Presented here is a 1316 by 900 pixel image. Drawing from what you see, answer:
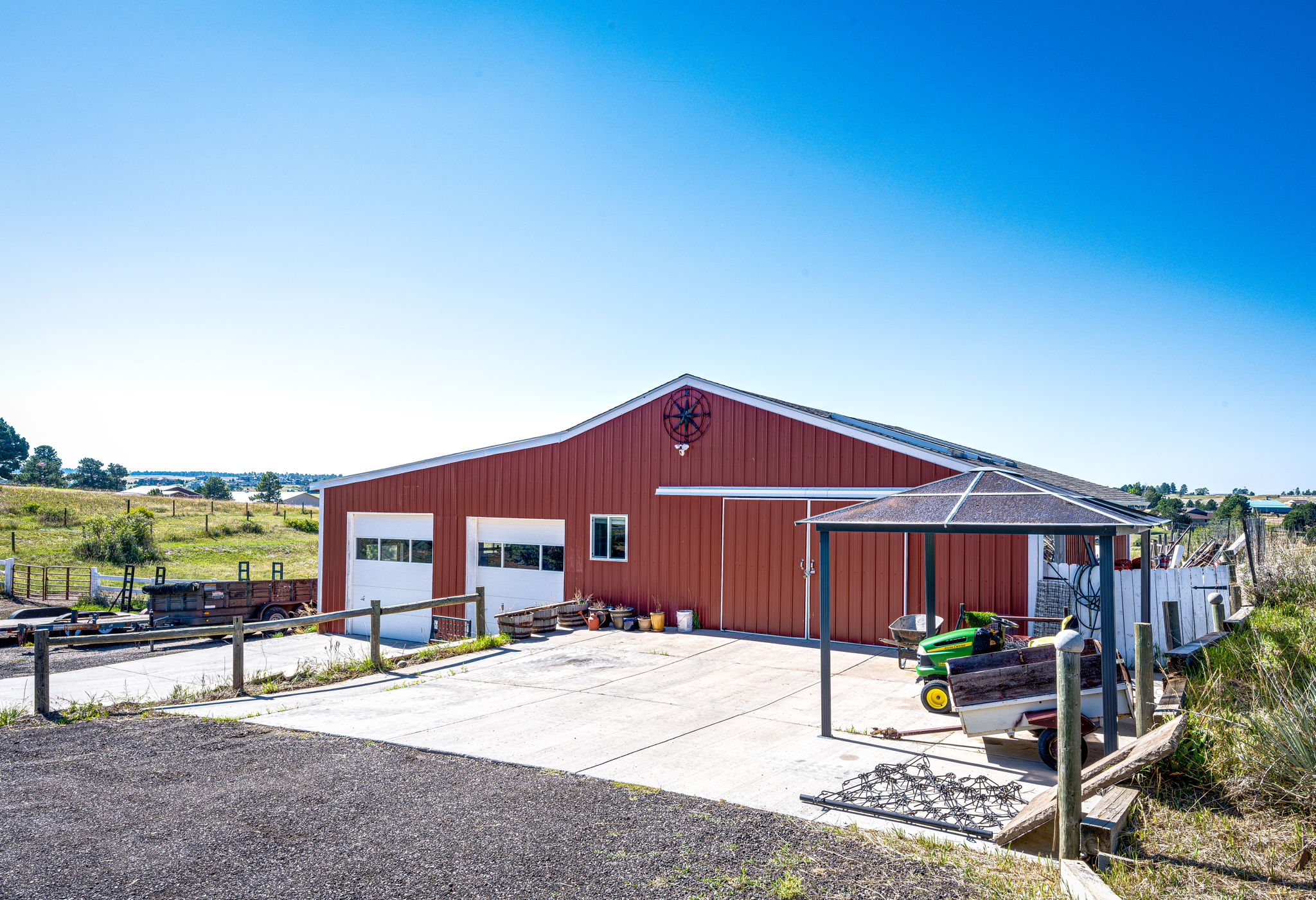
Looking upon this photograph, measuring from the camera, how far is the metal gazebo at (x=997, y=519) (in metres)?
6.11

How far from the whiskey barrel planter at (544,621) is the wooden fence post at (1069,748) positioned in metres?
10.4

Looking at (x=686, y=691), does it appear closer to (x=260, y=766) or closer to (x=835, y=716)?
(x=835, y=716)

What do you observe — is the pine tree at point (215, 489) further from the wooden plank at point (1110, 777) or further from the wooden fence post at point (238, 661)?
the wooden plank at point (1110, 777)

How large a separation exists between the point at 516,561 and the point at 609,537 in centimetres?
249

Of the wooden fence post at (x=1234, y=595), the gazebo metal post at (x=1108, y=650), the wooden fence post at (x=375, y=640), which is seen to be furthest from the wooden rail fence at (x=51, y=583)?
the wooden fence post at (x=1234, y=595)

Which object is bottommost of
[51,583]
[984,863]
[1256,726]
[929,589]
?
[51,583]

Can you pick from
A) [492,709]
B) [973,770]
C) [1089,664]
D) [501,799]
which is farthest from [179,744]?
[1089,664]

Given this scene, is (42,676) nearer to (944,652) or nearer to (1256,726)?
(944,652)

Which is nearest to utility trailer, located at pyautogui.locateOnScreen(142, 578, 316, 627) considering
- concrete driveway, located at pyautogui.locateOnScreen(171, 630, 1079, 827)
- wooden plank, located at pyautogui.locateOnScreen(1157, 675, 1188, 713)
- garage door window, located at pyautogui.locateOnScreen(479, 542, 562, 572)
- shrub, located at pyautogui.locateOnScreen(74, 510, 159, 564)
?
garage door window, located at pyautogui.locateOnScreen(479, 542, 562, 572)

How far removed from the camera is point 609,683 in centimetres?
1002

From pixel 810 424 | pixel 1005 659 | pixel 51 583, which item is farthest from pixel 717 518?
pixel 51 583

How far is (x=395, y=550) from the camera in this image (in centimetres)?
1844

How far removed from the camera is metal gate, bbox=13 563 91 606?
22250 millimetres

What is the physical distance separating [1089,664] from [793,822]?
10.1ft
